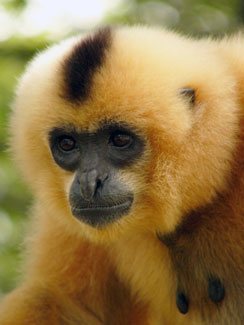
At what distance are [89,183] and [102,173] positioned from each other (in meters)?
0.13

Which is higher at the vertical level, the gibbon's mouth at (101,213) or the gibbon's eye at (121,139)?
the gibbon's eye at (121,139)

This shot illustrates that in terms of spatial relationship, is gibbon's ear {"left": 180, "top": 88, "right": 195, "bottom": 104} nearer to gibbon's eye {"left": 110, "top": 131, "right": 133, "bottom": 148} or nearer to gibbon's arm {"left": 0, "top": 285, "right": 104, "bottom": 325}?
gibbon's eye {"left": 110, "top": 131, "right": 133, "bottom": 148}

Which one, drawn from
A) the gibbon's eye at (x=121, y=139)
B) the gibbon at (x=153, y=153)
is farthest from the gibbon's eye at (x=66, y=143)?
the gibbon's eye at (x=121, y=139)

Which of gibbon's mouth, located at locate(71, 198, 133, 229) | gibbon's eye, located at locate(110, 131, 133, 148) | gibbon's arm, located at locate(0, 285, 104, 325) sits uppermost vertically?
gibbon's eye, located at locate(110, 131, 133, 148)

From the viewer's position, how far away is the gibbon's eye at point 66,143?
4688mm

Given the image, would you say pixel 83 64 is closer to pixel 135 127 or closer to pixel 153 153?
pixel 135 127

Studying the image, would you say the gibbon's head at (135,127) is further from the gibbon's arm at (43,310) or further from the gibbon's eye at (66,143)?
the gibbon's arm at (43,310)

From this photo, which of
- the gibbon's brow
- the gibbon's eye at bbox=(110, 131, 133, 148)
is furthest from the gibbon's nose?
the gibbon's brow

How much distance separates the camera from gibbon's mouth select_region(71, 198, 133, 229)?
14.6 feet

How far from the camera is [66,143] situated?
4707mm

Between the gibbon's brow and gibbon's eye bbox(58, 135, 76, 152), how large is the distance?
0.37 meters

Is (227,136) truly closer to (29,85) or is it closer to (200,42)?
(200,42)

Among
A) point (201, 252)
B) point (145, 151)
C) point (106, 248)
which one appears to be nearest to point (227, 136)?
point (145, 151)

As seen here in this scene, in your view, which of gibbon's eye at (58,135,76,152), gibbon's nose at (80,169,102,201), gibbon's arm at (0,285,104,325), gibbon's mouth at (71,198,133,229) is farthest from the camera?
gibbon's arm at (0,285,104,325)
